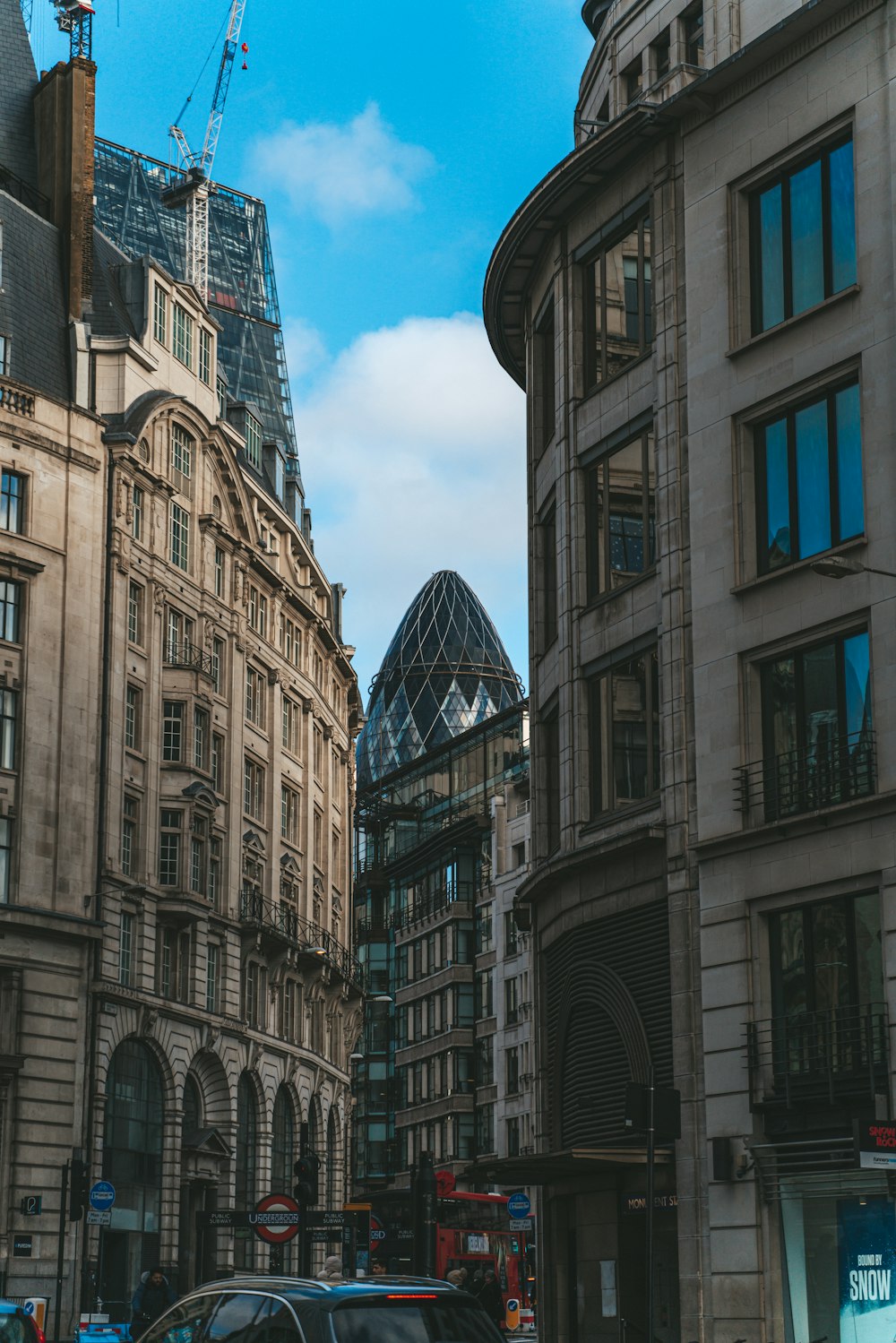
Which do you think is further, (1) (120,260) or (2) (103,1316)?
(1) (120,260)

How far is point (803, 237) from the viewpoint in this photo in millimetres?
31125

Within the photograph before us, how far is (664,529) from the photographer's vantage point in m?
33.0

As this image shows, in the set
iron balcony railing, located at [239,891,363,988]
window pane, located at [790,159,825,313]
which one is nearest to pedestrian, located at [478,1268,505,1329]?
window pane, located at [790,159,825,313]

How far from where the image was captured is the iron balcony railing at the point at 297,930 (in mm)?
70062

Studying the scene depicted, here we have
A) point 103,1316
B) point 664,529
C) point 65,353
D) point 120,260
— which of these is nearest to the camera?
point 664,529

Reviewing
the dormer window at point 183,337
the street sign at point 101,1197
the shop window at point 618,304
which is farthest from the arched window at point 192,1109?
the shop window at point 618,304

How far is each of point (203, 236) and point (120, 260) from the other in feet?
167

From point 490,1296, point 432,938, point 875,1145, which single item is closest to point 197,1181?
point 490,1296

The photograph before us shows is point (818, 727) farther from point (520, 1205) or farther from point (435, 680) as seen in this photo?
point (435, 680)

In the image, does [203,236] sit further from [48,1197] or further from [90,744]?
[48,1197]

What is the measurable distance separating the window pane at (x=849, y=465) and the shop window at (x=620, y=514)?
482cm

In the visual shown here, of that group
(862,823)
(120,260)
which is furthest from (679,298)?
(120,260)

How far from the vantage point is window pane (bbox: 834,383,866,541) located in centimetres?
2912

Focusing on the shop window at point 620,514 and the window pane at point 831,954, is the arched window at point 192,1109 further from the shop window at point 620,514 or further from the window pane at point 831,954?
the window pane at point 831,954
